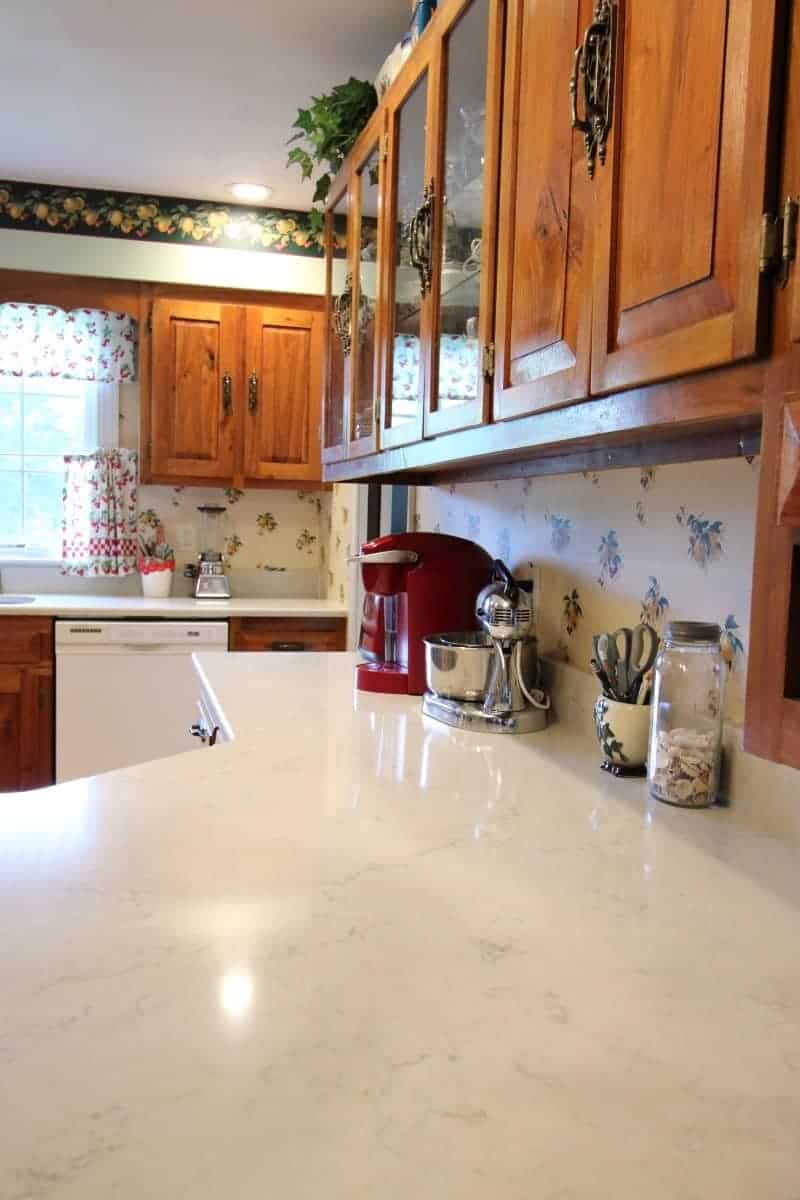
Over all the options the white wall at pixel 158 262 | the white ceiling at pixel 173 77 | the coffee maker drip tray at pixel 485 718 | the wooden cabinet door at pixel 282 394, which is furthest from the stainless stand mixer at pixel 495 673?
the white wall at pixel 158 262

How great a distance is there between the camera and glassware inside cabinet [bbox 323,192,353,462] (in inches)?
90.4

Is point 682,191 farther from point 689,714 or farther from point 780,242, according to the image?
point 689,714

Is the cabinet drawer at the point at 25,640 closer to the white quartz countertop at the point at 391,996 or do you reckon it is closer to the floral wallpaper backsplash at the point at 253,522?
the floral wallpaper backsplash at the point at 253,522

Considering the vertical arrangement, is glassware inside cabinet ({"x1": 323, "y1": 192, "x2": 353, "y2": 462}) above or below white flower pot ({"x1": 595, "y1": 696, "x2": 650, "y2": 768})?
above

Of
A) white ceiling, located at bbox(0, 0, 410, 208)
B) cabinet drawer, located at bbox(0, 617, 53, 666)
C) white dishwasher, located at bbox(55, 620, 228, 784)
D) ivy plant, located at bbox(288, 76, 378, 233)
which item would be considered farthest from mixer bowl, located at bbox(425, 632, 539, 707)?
cabinet drawer, located at bbox(0, 617, 53, 666)

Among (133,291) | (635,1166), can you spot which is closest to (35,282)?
(133,291)

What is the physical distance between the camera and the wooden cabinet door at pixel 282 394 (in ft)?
12.2

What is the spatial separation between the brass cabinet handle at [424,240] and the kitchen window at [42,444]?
2.57 m

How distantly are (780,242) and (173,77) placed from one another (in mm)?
2337

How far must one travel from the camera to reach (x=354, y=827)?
1.10 metres

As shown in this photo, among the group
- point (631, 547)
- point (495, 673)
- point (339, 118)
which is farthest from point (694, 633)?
point (339, 118)

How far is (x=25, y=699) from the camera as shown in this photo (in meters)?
3.33

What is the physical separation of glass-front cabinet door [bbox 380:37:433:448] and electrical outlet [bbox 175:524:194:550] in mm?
2314

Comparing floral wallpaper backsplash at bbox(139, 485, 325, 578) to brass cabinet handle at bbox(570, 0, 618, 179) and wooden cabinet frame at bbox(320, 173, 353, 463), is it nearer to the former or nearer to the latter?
wooden cabinet frame at bbox(320, 173, 353, 463)
